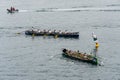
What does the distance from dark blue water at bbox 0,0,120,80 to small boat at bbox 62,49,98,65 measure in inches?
50.1

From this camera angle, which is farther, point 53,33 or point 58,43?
point 53,33

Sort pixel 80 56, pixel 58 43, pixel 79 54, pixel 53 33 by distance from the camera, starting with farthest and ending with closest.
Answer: pixel 53 33 < pixel 58 43 < pixel 79 54 < pixel 80 56

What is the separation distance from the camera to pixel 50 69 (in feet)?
325

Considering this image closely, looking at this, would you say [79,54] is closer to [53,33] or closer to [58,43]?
[58,43]

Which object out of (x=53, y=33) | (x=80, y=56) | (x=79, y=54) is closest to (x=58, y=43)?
(x=53, y=33)

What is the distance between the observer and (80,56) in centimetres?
10469

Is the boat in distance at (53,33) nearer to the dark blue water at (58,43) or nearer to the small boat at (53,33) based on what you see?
the small boat at (53,33)

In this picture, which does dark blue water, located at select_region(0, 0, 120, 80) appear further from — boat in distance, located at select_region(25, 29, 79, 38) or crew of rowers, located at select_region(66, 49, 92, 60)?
boat in distance, located at select_region(25, 29, 79, 38)

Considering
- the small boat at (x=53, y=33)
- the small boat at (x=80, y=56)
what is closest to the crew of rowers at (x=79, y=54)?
the small boat at (x=80, y=56)

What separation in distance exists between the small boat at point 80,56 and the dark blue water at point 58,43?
1272mm

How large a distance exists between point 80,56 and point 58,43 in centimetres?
2112

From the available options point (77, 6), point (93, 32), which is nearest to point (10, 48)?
point (93, 32)

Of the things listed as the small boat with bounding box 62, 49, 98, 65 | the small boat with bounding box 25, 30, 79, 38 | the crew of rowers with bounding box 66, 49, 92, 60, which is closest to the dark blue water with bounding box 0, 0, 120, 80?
the small boat with bounding box 62, 49, 98, 65

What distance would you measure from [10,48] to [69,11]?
219ft
